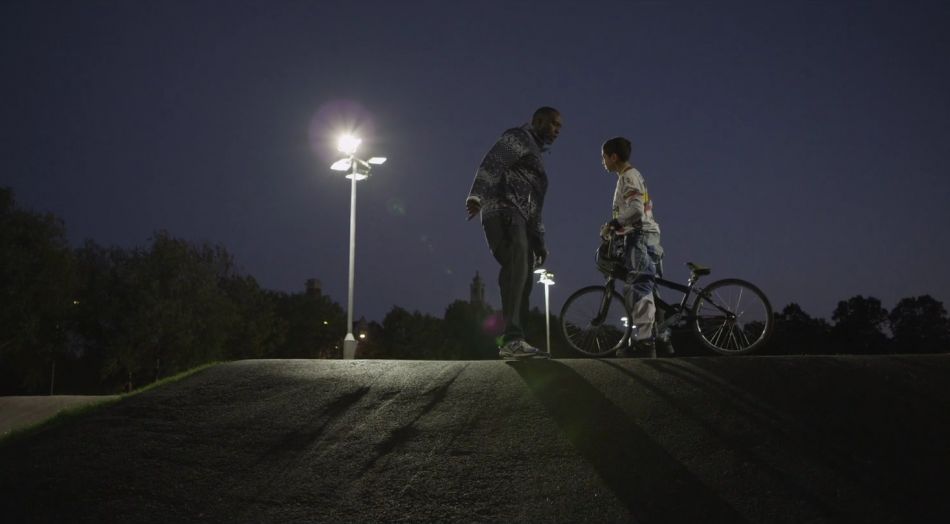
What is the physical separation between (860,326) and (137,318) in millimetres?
53021

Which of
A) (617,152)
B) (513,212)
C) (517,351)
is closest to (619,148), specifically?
(617,152)

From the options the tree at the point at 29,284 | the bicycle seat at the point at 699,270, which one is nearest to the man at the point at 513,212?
the bicycle seat at the point at 699,270

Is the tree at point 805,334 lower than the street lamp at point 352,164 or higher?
lower

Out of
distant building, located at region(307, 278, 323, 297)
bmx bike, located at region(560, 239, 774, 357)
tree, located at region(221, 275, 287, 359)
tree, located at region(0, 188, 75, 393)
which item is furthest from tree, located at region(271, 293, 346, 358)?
bmx bike, located at region(560, 239, 774, 357)

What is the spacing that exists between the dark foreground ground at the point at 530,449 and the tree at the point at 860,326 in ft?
181

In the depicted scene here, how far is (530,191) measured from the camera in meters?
7.86

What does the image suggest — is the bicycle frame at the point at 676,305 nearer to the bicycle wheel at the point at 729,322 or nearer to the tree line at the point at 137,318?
the bicycle wheel at the point at 729,322

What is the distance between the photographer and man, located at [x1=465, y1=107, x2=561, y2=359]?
7.56 meters

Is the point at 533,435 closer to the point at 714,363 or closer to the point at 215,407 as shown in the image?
the point at 714,363

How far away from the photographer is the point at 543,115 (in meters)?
8.05

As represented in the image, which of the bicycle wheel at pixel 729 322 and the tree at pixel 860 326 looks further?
the tree at pixel 860 326

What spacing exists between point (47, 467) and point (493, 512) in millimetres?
3540

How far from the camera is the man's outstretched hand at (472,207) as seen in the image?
7.80 metres

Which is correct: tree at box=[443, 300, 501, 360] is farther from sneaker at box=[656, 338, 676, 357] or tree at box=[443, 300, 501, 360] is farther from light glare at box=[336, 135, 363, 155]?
sneaker at box=[656, 338, 676, 357]
